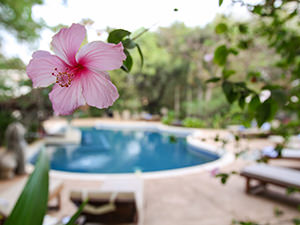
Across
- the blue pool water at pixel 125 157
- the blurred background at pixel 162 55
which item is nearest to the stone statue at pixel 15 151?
the blurred background at pixel 162 55

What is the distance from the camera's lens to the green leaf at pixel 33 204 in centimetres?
34

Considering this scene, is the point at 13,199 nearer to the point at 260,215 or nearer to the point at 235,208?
the point at 235,208

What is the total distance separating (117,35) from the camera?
30 cm

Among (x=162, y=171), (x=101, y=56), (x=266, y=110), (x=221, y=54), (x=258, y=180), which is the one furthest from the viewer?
(x=162, y=171)

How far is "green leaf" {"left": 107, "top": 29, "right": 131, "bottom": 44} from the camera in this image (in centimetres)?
29

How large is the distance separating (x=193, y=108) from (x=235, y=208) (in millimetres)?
12113

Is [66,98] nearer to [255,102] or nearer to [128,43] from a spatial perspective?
[128,43]

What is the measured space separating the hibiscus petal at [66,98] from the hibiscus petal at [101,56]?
5 centimetres

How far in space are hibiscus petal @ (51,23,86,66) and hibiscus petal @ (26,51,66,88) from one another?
1 centimetres

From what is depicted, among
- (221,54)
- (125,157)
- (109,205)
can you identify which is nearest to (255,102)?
(221,54)

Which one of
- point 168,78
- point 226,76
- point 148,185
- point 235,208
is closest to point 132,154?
point 148,185

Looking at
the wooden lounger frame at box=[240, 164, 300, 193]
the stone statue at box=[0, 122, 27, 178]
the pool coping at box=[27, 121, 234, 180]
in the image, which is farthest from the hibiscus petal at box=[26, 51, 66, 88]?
the stone statue at box=[0, 122, 27, 178]

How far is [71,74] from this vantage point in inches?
11.6

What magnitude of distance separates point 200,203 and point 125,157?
14.8 feet
